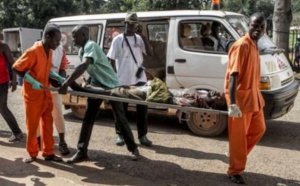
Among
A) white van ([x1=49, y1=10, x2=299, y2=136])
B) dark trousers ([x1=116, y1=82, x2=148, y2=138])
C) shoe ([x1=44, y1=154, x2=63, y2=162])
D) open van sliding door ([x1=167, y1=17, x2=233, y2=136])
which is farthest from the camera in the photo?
open van sliding door ([x1=167, y1=17, x2=233, y2=136])

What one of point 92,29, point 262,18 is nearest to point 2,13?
point 92,29

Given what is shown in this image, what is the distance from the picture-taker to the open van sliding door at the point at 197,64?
241 inches

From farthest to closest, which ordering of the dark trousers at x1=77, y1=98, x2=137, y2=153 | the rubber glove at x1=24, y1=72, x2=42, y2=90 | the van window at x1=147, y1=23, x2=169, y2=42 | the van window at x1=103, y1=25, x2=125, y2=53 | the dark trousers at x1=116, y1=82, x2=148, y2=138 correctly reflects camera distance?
the van window at x1=103, y1=25, x2=125, y2=53
the van window at x1=147, y1=23, x2=169, y2=42
the dark trousers at x1=116, y1=82, x2=148, y2=138
the dark trousers at x1=77, y1=98, x2=137, y2=153
the rubber glove at x1=24, y1=72, x2=42, y2=90

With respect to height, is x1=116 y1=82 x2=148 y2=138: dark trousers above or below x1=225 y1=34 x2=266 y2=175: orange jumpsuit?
below

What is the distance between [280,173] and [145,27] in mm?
3402

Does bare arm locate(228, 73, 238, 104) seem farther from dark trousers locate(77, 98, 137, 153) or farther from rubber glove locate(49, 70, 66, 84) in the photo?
rubber glove locate(49, 70, 66, 84)

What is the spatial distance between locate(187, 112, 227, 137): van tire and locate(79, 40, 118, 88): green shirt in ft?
5.92

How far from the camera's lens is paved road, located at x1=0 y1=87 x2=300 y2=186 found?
4477 millimetres

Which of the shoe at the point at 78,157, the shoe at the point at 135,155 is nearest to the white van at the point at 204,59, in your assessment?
the shoe at the point at 135,155

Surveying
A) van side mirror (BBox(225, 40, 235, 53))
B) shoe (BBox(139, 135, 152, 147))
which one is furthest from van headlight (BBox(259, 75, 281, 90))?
shoe (BBox(139, 135, 152, 147))

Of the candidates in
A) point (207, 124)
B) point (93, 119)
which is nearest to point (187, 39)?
point (207, 124)

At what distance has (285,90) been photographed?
19.4 ft

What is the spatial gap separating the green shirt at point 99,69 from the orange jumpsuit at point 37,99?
1.55 feet

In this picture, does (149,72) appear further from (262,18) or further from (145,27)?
(262,18)
